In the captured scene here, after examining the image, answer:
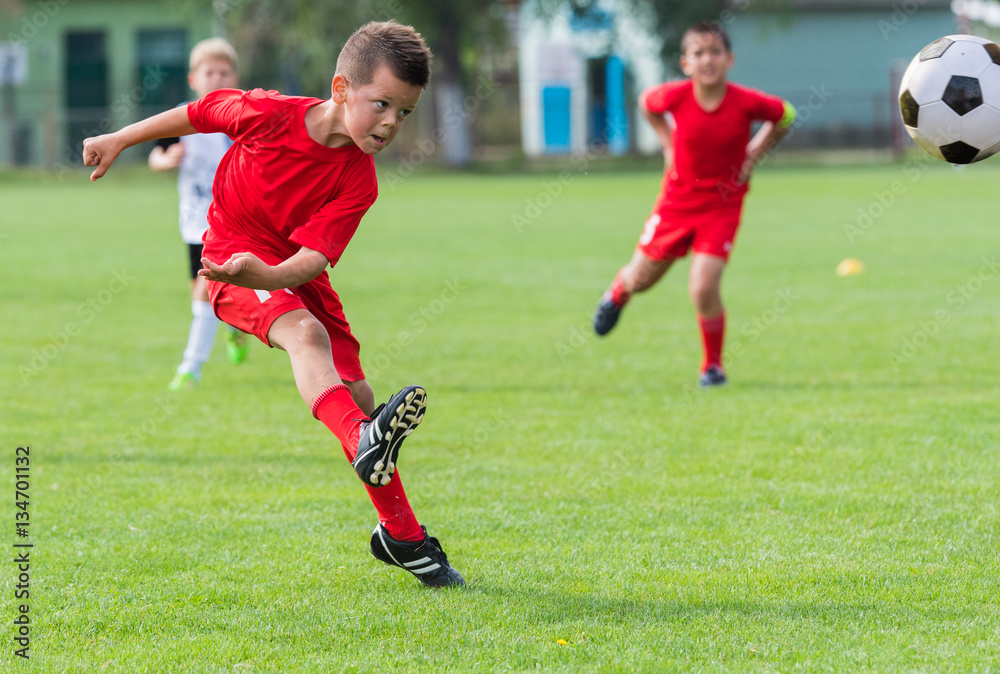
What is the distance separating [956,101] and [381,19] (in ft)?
106

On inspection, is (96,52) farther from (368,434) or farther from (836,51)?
(368,434)

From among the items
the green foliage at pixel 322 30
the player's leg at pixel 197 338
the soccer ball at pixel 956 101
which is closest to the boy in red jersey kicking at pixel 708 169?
the soccer ball at pixel 956 101

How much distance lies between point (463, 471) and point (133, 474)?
1.43 metres

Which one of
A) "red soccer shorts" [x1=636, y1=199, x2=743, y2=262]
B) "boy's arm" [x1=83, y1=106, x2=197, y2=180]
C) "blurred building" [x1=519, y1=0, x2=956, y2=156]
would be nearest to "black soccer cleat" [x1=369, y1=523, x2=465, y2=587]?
"boy's arm" [x1=83, y1=106, x2=197, y2=180]

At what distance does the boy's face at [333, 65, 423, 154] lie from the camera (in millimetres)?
3516

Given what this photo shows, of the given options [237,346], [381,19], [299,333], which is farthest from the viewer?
[381,19]

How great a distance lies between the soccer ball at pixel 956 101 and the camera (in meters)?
4.79

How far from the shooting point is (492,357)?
8.01 m

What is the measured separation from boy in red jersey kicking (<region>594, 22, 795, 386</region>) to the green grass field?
57cm

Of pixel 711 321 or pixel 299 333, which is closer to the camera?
pixel 299 333

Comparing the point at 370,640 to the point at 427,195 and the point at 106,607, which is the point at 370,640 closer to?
the point at 106,607

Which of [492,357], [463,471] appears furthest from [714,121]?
[463,471]

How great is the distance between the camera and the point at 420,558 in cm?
354

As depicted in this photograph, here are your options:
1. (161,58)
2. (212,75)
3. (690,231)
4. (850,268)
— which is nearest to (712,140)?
(690,231)
